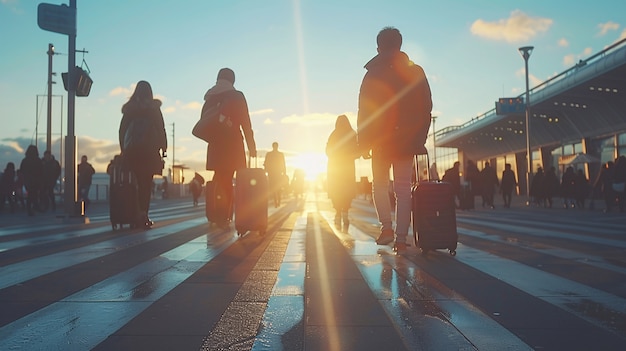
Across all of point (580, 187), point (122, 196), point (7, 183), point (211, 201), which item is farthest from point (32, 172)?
point (580, 187)

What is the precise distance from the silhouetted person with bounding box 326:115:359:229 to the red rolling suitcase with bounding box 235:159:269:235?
3140 millimetres

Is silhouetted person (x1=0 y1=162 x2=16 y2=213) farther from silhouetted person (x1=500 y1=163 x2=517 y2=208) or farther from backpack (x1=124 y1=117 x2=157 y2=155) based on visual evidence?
silhouetted person (x1=500 y1=163 x2=517 y2=208)

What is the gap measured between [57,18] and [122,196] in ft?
18.7

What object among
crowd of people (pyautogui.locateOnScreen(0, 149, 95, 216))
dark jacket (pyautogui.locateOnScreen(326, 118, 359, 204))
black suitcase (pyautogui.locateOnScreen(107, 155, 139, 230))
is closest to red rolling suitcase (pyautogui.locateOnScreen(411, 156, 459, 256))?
black suitcase (pyautogui.locateOnScreen(107, 155, 139, 230))

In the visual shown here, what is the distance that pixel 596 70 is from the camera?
91.7ft

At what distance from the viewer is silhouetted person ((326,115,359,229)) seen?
10.6 meters

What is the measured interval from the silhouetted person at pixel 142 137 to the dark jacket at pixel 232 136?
3.44 ft

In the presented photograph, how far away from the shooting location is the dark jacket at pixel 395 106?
5.63 meters

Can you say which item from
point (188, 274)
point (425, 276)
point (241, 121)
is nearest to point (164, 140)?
point (241, 121)

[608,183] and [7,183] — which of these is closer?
[608,183]

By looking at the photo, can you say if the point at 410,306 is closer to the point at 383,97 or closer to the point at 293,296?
the point at 293,296

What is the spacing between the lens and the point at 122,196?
8547 mm

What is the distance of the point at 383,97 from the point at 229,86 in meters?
3.13

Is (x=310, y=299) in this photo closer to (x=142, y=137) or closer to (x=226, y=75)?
(x=226, y=75)
